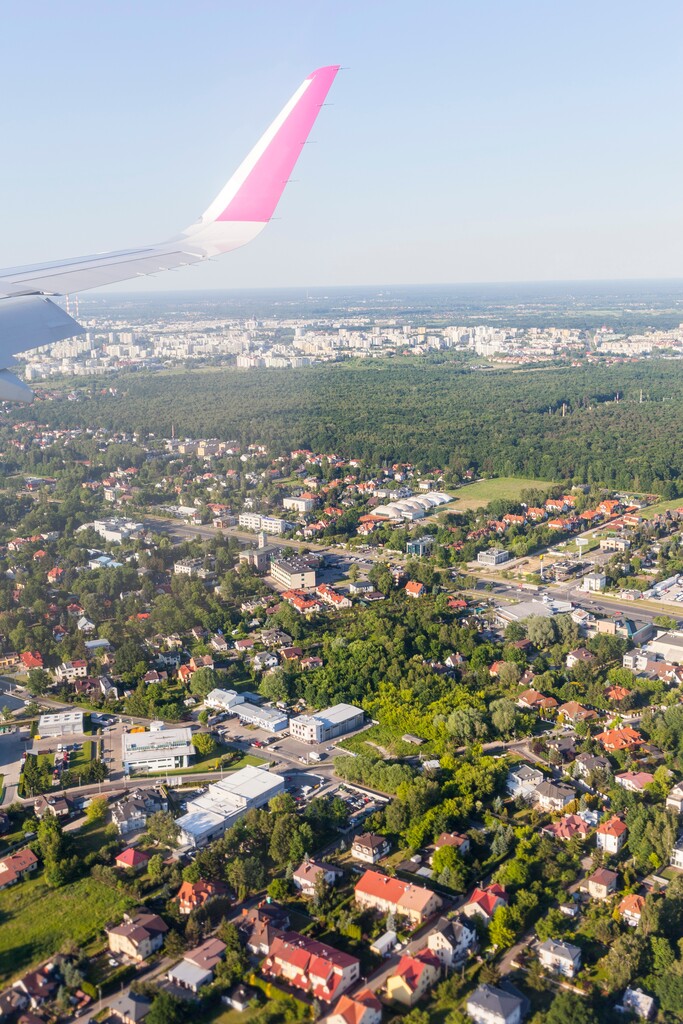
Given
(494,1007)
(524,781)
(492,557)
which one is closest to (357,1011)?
(494,1007)

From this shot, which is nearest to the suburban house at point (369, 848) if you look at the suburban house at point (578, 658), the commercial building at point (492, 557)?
the suburban house at point (578, 658)

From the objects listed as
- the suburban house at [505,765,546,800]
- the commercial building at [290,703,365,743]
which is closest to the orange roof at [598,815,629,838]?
the suburban house at [505,765,546,800]

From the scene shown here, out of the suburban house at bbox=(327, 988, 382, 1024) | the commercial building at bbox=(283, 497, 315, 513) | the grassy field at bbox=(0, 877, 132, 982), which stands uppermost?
the commercial building at bbox=(283, 497, 315, 513)

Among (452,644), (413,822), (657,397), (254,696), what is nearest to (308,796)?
(413,822)

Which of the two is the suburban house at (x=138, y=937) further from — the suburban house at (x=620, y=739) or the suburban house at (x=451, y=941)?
the suburban house at (x=620, y=739)

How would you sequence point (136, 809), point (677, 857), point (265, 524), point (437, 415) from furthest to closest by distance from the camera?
point (437, 415) → point (265, 524) → point (136, 809) → point (677, 857)

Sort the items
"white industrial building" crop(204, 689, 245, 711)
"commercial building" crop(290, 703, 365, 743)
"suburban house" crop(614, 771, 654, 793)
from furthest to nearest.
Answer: "white industrial building" crop(204, 689, 245, 711) < "commercial building" crop(290, 703, 365, 743) < "suburban house" crop(614, 771, 654, 793)

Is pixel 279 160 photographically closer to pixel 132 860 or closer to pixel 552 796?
pixel 132 860

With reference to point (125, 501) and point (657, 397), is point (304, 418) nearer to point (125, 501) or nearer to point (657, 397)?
point (125, 501)

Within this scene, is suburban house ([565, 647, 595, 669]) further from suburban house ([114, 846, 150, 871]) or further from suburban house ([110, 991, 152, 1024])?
suburban house ([110, 991, 152, 1024])
